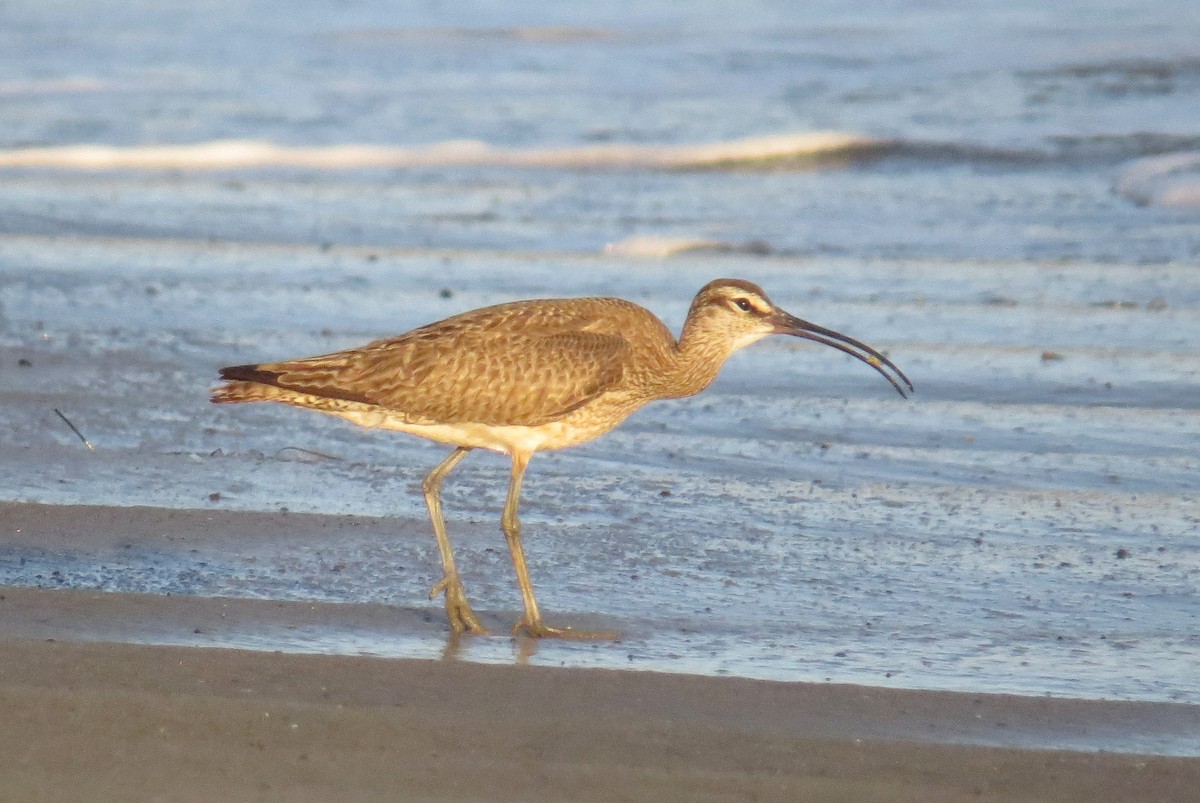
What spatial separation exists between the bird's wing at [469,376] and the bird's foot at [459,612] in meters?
0.68

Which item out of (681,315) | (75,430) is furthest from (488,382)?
(681,315)

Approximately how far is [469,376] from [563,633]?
3.30ft

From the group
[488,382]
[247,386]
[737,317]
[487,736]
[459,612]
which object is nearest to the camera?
[487,736]

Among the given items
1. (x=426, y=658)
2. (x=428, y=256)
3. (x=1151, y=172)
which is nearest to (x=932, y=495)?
(x=426, y=658)

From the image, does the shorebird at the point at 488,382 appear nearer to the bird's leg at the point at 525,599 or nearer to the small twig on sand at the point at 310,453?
the bird's leg at the point at 525,599

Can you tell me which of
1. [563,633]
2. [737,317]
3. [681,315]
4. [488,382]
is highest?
[737,317]

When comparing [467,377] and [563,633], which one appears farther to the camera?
[467,377]

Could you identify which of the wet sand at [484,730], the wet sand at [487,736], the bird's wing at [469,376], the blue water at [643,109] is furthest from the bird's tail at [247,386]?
the blue water at [643,109]

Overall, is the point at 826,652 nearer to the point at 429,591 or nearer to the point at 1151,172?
the point at 429,591

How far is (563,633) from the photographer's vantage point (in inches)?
215

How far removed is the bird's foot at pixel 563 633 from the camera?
5.45m

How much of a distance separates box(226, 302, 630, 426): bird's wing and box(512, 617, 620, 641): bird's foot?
81cm

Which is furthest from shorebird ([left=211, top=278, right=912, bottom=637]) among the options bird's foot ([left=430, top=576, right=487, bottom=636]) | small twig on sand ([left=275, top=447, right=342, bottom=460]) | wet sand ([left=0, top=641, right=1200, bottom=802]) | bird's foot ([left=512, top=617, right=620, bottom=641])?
small twig on sand ([left=275, top=447, right=342, bottom=460])

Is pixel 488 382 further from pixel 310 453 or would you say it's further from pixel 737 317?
pixel 310 453
